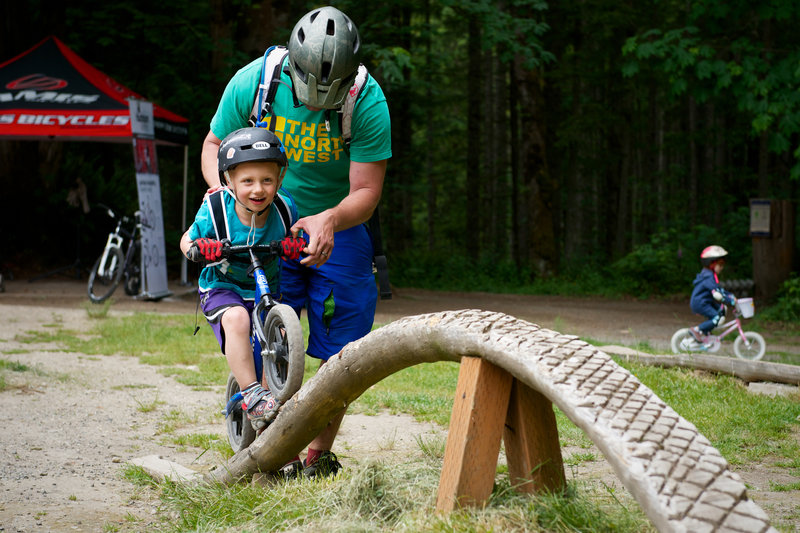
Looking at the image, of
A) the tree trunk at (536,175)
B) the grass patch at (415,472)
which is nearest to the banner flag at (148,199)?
the grass patch at (415,472)

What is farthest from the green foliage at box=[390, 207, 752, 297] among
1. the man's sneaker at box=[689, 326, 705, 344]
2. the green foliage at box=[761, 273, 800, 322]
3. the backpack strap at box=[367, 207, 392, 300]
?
the backpack strap at box=[367, 207, 392, 300]

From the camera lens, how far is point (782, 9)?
12.9 meters

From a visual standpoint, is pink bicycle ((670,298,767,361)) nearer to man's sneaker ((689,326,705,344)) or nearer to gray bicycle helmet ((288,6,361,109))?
man's sneaker ((689,326,705,344))

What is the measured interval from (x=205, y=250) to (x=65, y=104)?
481 inches

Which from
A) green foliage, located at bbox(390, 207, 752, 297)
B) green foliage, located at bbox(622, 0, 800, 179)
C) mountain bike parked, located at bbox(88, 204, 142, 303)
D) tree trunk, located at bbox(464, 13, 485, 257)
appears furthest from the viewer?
tree trunk, located at bbox(464, 13, 485, 257)

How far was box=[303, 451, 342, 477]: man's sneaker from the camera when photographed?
410 centimetres

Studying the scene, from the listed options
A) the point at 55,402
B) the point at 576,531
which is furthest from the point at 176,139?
the point at 576,531

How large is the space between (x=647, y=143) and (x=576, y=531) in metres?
29.1

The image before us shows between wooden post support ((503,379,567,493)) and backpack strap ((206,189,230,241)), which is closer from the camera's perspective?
wooden post support ((503,379,567,493))

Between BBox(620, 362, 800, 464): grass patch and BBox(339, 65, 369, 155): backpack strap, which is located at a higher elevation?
BBox(339, 65, 369, 155): backpack strap

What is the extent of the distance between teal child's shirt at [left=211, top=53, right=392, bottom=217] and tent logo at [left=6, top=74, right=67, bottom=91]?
12.1m

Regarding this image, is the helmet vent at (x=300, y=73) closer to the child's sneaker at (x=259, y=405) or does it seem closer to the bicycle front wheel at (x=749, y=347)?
the child's sneaker at (x=259, y=405)

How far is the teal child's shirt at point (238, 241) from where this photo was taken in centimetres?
390

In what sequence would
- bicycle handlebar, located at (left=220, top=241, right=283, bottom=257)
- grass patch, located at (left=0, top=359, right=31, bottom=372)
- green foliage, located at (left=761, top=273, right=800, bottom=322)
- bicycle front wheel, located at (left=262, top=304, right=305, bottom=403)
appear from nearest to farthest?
bicycle front wheel, located at (left=262, top=304, right=305, bottom=403)
bicycle handlebar, located at (left=220, top=241, right=283, bottom=257)
grass patch, located at (left=0, top=359, right=31, bottom=372)
green foliage, located at (left=761, top=273, right=800, bottom=322)
